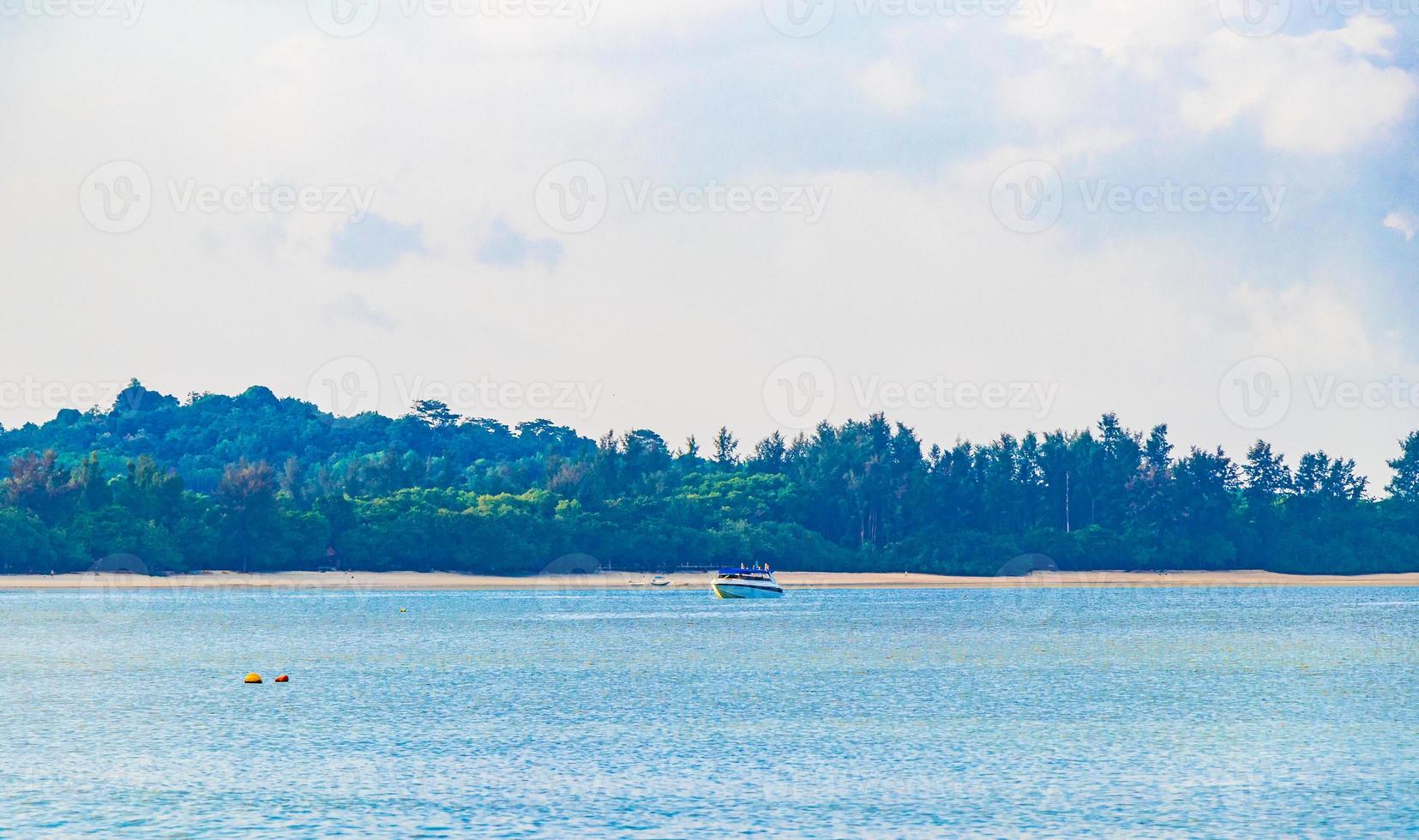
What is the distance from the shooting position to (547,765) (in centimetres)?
6194

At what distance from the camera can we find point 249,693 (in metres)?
89.7

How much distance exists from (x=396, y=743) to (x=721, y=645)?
204ft

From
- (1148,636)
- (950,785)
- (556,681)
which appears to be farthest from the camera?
(1148,636)

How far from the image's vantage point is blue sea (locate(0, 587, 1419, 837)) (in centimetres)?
5172

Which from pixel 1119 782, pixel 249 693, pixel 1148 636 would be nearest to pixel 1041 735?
pixel 1119 782

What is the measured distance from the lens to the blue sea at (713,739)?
51719 mm

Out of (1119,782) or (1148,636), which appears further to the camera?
(1148,636)

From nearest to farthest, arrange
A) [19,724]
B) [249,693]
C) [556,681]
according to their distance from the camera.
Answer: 1. [19,724]
2. [249,693]
3. [556,681]

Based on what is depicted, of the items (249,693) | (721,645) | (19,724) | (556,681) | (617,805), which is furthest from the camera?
(721,645)

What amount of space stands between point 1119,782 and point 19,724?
44.9 m

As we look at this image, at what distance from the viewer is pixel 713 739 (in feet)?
227

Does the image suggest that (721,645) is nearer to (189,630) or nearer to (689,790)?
(189,630)

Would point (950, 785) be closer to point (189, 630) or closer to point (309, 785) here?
point (309, 785)

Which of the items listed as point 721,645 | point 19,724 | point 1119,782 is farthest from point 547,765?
point 721,645
